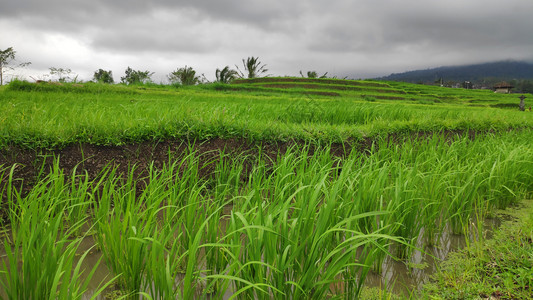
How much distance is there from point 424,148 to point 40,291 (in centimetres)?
404

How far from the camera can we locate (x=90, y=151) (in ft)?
10.2

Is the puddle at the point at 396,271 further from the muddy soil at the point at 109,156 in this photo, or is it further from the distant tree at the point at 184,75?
the distant tree at the point at 184,75

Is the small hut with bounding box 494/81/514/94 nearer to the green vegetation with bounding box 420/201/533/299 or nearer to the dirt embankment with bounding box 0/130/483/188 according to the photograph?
the dirt embankment with bounding box 0/130/483/188

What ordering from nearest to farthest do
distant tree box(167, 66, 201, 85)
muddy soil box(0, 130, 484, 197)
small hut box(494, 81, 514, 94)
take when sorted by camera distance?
muddy soil box(0, 130, 484, 197) < distant tree box(167, 66, 201, 85) < small hut box(494, 81, 514, 94)

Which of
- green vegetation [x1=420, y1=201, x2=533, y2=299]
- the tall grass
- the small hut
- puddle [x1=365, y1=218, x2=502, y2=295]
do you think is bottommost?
puddle [x1=365, y1=218, x2=502, y2=295]

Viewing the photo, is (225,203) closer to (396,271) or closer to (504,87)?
(396,271)

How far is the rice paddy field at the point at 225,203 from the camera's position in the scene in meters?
1.39

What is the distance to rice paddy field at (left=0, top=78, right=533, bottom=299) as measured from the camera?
4.58 feet

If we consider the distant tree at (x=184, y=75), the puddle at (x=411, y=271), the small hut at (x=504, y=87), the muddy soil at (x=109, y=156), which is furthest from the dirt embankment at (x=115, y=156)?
the small hut at (x=504, y=87)

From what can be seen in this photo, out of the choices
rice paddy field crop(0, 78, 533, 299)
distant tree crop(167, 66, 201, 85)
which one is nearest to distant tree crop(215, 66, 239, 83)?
distant tree crop(167, 66, 201, 85)

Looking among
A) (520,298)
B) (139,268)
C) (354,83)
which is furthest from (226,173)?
(354,83)

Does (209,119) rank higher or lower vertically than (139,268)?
higher

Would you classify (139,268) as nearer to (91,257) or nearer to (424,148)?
(91,257)

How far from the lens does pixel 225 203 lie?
181 centimetres
